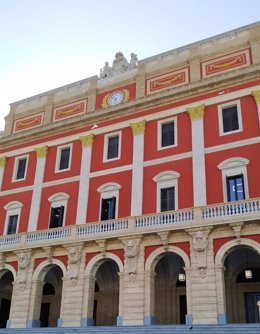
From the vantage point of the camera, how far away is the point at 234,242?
2142cm

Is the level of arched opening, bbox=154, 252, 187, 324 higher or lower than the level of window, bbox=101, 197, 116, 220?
lower

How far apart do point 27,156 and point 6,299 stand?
10.7m

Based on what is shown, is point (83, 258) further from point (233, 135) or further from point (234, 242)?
point (233, 135)

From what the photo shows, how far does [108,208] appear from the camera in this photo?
87.4 ft

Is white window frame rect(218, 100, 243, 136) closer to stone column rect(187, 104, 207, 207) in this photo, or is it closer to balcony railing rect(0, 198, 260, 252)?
stone column rect(187, 104, 207, 207)

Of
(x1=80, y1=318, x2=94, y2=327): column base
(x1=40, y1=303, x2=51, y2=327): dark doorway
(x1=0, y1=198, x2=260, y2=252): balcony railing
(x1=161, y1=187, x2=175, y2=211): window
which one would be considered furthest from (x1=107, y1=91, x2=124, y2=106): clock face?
(x1=40, y1=303, x2=51, y2=327): dark doorway

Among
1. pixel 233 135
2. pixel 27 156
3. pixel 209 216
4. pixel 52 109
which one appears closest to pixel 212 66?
pixel 233 135

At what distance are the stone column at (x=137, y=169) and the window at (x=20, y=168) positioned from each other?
925cm

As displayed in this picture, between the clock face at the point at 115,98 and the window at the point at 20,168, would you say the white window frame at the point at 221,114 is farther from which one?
the window at the point at 20,168

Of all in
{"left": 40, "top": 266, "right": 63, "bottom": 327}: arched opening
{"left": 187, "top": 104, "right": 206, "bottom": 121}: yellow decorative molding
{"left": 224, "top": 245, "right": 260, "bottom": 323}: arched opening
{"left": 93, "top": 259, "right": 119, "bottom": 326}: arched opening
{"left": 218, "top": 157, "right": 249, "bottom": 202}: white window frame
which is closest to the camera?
{"left": 218, "top": 157, "right": 249, "bottom": 202}: white window frame

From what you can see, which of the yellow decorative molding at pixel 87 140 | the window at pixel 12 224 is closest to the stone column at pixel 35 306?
the window at pixel 12 224

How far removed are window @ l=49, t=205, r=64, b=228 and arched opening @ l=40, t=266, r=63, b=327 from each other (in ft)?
10.4

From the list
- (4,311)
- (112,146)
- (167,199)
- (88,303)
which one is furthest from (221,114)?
(4,311)

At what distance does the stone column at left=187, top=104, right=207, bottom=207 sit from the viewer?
23.7m
